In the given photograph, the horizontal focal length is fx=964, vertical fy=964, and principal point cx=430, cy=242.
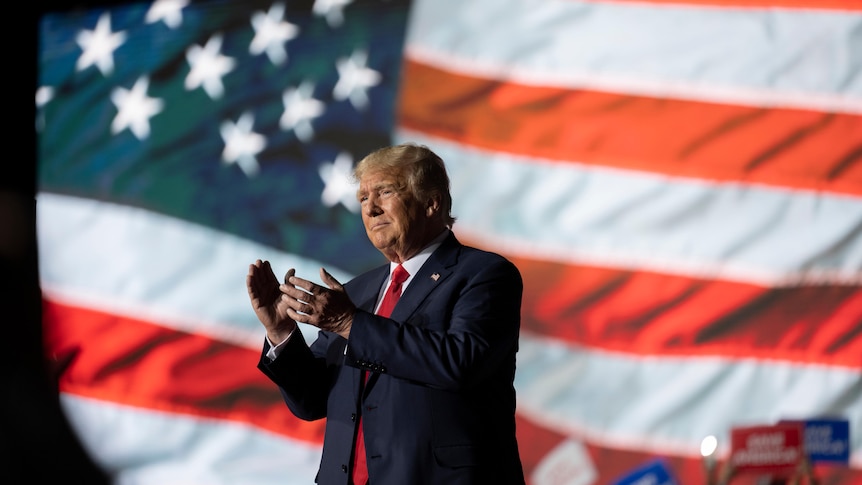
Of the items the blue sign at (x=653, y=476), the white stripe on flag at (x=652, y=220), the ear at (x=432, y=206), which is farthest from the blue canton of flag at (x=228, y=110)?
the ear at (x=432, y=206)

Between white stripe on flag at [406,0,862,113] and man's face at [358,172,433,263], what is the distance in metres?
1.96

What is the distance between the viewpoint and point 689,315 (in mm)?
3412

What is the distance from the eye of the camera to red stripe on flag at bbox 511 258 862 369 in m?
3.32

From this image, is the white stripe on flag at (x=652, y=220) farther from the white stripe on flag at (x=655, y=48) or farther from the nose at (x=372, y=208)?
the nose at (x=372, y=208)

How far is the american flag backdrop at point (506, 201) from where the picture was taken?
3.38m

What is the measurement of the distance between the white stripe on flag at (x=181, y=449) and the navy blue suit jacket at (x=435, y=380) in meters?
2.06

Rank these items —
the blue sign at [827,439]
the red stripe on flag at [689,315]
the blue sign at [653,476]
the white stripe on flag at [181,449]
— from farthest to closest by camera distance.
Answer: the white stripe on flag at [181,449] → the red stripe on flag at [689,315] → the blue sign at [827,439] → the blue sign at [653,476]

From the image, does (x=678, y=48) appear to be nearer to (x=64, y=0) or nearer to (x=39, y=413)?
(x=64, y=0)

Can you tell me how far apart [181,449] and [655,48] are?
2431mm

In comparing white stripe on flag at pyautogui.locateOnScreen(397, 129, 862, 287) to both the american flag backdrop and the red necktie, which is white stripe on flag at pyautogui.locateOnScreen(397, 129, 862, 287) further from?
the red necktie

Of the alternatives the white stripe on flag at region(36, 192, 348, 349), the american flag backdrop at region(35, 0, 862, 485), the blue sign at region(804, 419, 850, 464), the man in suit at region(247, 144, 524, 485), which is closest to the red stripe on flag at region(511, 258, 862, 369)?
the american flag backdrop at region(35, 0, 862, 485)

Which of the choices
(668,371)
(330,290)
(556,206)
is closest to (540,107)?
(556,206)

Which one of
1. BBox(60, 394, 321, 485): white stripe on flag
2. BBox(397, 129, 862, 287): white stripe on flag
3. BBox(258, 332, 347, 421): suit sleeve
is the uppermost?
BBox(397, 129, 862, 287): white stripe on flag

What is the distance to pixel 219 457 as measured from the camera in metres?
3.86
